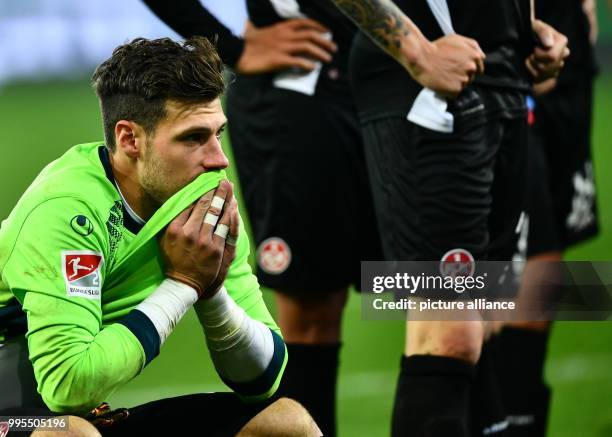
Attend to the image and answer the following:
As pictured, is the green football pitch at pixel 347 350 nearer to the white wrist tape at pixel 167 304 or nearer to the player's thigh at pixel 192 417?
the player's thigh at pixel 192 417

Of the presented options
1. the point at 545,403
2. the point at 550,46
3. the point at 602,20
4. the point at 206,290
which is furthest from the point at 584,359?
the point at 206,290

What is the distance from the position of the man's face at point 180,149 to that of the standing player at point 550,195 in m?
1.76

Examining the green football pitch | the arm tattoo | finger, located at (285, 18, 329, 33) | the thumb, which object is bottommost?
the green football pitch

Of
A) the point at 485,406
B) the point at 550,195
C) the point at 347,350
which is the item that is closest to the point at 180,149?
the point at 485,406

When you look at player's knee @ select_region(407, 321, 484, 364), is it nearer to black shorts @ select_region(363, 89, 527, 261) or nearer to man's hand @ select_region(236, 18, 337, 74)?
black shorts @ select_region(363, 89, 527, 261)

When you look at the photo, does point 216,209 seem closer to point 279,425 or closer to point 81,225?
point 81,225

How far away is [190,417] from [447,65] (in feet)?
4.06

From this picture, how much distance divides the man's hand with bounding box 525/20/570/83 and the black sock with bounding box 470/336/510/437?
0.86 m

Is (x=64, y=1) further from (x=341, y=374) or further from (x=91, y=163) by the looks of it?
(x=91, y=163)

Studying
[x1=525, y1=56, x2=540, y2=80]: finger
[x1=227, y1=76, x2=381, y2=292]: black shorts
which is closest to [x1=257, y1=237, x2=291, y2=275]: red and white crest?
[x1=227, y1=76, x2=381, y2=292]: black shorts

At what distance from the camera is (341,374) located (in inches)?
186

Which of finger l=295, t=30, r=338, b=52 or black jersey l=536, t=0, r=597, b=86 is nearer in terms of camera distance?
finger l=295, t=30, r=338, b=52

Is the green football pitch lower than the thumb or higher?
lower

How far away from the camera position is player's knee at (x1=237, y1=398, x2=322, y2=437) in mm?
2557
